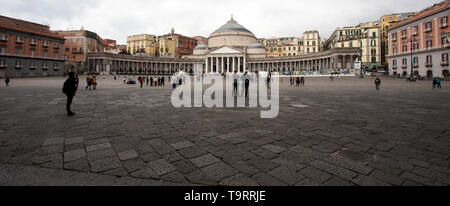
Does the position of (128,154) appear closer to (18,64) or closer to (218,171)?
(218,171)

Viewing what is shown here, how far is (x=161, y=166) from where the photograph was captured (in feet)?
10.2

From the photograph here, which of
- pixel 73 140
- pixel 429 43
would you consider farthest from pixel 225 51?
pixel 73 140

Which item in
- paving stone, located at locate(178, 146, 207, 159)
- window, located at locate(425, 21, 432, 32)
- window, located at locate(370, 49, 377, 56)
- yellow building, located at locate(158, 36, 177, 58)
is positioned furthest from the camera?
yellow building, located at locate(158, 36, 177, 58)

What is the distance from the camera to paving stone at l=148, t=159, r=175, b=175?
116 inches

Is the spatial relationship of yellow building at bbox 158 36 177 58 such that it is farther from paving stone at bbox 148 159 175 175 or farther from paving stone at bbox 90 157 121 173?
paving stone at bbox 148 159 175 175

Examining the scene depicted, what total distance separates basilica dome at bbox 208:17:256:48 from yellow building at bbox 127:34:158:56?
2576 cm

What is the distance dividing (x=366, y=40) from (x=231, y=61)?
149 ft

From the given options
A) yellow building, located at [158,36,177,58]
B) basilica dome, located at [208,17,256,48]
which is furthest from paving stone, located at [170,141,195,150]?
basilica dome, located at [208,17,256,48]

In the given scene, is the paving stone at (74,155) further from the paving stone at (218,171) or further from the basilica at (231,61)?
the basilica at (231,61)

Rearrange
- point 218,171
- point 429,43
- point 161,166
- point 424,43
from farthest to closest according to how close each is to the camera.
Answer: point 424,43 → point 429,43 → point 161,166 → point 218,171

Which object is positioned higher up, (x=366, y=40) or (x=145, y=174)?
(x=366, y=40)

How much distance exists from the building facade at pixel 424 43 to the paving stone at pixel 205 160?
4487cm

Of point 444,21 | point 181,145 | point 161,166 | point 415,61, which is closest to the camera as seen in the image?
point 161,166
